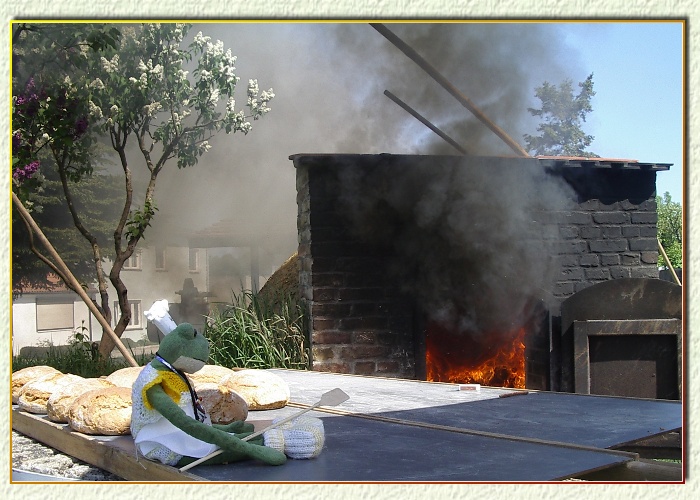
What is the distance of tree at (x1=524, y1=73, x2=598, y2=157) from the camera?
5.32 meters

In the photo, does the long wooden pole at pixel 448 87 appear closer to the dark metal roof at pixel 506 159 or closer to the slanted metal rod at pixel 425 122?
the dark metal roof at pixel 506 159

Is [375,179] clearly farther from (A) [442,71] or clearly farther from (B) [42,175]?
(B) [42,175]

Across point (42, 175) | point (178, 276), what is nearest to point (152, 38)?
point (42, 175)

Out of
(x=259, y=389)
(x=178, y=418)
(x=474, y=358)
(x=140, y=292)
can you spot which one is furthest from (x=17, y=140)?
(x=474, y=358)

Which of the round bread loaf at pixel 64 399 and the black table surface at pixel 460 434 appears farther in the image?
the round bread loaf at pixel 64 399

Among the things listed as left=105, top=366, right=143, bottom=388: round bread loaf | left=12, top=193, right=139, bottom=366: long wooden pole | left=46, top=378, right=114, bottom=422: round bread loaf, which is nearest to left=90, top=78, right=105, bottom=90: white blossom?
left=12, top=193, right=139, bottom=366: long wooden pole

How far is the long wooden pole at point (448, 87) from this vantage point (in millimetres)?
5117

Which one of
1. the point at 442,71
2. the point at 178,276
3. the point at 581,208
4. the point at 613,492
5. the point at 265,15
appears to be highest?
the point at 442,71

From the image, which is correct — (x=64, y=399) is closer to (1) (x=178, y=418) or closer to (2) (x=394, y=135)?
(1) (x=178, y=418)

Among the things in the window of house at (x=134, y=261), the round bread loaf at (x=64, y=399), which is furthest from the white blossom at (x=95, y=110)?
the round bread loaf at (x=64, y=399)

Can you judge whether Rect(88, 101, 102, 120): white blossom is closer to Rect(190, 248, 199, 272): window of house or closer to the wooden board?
Rect(190, 248, 199, 272): window of house

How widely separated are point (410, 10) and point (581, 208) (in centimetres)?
426

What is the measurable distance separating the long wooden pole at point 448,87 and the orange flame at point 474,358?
5.08 ft

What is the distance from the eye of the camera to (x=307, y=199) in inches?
269
